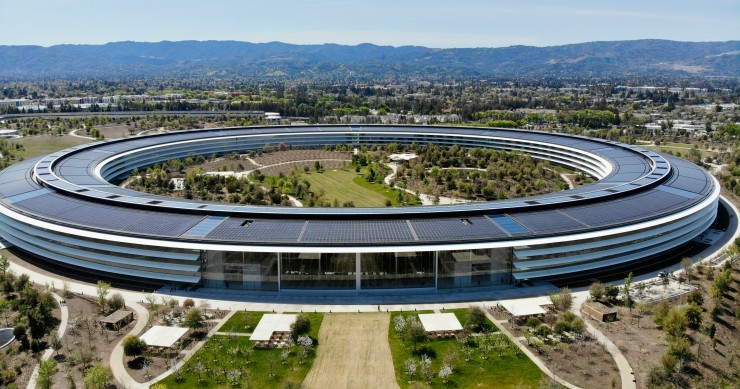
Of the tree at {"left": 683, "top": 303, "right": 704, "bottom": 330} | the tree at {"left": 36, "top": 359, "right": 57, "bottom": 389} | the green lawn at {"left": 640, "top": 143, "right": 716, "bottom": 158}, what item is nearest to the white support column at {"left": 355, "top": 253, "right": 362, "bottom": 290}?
the tree at {"left": 36, "top": 359, "right": 57, "bottom": 389}

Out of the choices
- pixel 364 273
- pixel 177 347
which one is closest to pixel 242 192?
pixel 364 273

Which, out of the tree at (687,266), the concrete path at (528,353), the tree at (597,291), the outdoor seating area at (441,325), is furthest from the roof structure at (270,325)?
the tree at (687,266)

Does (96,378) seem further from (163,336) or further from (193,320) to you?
(193,320)

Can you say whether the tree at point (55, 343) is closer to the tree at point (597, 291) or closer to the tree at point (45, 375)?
the tree at point (45, 375)

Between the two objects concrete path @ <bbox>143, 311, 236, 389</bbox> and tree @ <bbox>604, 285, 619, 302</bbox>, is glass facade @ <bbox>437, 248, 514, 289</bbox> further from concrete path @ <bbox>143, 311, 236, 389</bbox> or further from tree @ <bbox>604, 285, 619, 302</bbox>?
concrete path @ <bbox>143, 311, 236, 389</bbox>

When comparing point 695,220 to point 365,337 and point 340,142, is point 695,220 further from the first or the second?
point 340,142

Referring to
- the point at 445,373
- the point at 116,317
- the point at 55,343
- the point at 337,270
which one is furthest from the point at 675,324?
the point at 55,343
